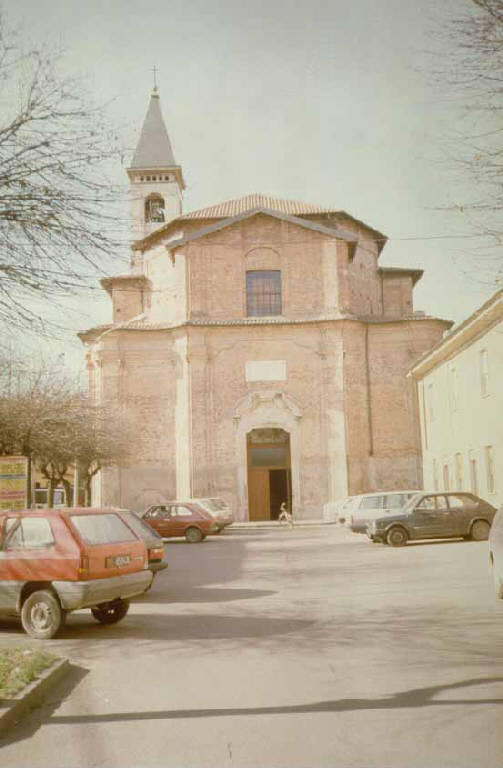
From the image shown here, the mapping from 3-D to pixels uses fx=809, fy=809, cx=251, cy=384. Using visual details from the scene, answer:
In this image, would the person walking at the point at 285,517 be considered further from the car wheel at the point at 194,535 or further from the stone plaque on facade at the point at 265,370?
the car wheel at the point at 194,535

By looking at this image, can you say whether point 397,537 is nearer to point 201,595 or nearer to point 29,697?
point 201,595

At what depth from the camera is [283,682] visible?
6832 millimetres

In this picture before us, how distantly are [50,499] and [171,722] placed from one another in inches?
1208

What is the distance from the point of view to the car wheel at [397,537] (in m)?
21.9

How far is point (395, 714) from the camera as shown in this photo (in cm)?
571

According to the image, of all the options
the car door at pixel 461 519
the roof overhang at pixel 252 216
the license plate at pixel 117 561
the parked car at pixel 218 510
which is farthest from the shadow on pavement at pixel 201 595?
the roof overhang at pixel 252 216

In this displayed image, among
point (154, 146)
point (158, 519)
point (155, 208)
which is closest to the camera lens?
point (158, 519)

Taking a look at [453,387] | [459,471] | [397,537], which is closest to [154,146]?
[453,387]

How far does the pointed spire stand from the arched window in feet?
8.30

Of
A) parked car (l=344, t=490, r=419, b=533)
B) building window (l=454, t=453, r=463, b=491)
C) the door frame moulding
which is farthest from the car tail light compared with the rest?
the door frame moulding

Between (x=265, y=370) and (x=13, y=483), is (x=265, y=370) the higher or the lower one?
the higher one

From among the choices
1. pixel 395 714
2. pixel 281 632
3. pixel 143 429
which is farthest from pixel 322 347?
pixel 395 714

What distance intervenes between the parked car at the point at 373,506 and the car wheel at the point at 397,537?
10.6 ft

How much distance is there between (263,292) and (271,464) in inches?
354
